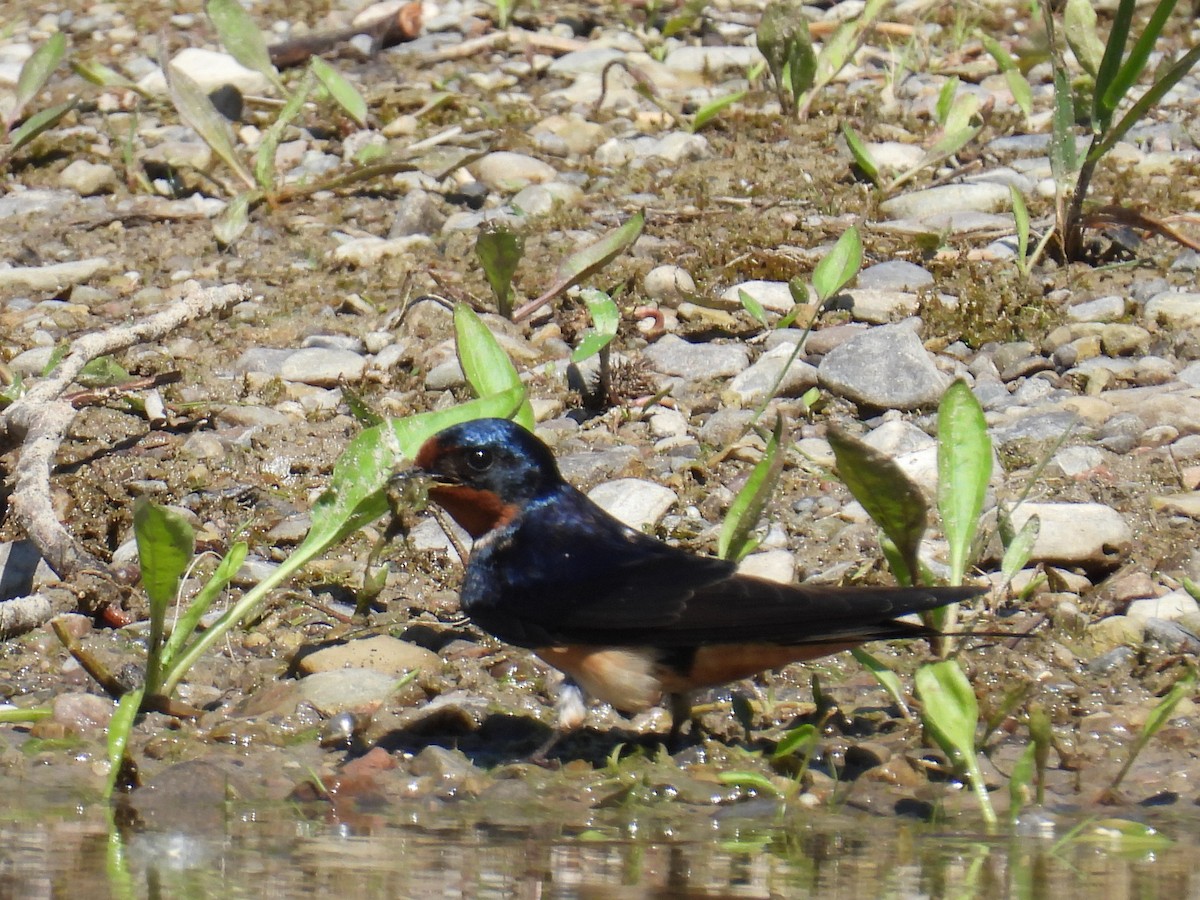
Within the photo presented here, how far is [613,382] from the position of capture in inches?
209

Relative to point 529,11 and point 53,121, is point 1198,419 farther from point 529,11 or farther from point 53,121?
point 529,11

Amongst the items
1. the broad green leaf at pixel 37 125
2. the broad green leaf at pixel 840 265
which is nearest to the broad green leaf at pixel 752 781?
the broad green leaf at pixel 840 265

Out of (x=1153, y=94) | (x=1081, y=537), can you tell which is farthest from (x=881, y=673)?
(x=1153, y=94)

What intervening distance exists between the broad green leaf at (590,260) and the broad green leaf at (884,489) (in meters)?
1.92

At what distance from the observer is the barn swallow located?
351 centimetres

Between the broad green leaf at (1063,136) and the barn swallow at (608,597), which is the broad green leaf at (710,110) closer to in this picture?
the broad green leaf at (1063,136)

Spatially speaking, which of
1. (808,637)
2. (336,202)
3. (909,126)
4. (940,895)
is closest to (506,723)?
(808,637)

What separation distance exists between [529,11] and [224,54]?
173 centimetres

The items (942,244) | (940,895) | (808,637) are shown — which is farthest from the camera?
(942,244)

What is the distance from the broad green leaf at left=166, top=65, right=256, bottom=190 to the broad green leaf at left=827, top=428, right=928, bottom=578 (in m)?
3.71

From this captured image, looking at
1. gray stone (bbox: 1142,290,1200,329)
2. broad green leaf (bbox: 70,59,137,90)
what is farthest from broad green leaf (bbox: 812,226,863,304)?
broad green leaf (bbox: 70,59,137,90)

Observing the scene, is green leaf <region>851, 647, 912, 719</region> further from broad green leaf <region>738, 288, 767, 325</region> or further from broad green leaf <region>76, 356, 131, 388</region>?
broad green leaf <region>76, 356, 131, 388</region>

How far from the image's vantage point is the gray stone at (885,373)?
17.0 feet

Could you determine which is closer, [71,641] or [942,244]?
[71,641]
